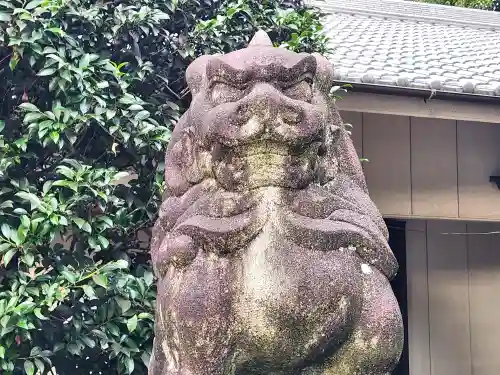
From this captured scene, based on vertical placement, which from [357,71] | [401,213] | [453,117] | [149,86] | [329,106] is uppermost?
[329,106]

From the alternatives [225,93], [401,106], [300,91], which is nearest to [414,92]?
[401,106]

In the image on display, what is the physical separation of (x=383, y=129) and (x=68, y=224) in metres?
3.09

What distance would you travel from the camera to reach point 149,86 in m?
3.48

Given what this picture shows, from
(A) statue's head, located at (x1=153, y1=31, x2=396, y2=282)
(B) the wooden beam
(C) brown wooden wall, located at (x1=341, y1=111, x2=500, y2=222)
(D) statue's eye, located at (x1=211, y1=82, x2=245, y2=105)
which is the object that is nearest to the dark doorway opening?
(C) brown wooden wall, located at (x1=341, y1=111, x2=500, y2=222)

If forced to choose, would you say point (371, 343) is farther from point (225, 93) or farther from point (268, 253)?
point (225, 93)

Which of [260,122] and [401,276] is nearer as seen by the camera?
[260,122]

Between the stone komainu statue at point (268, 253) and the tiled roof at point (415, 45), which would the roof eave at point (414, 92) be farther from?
the stone komainu statue at point (268, 253)

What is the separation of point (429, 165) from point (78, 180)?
132 inches

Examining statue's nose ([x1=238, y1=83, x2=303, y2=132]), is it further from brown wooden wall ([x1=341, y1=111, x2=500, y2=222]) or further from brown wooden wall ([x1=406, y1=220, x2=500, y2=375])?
brown wooden wall ([x1=406, y1=220, x2=500, y2=375])

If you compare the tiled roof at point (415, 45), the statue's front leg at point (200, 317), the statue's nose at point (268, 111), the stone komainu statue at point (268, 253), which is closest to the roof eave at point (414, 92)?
the tiled roof at point (415, 45)

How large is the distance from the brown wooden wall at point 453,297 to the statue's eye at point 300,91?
3972mm

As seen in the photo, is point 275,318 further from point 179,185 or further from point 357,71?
point 357,71

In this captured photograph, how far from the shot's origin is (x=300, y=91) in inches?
83.5

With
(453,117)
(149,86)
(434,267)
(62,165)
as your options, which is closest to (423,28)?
(434,267)
